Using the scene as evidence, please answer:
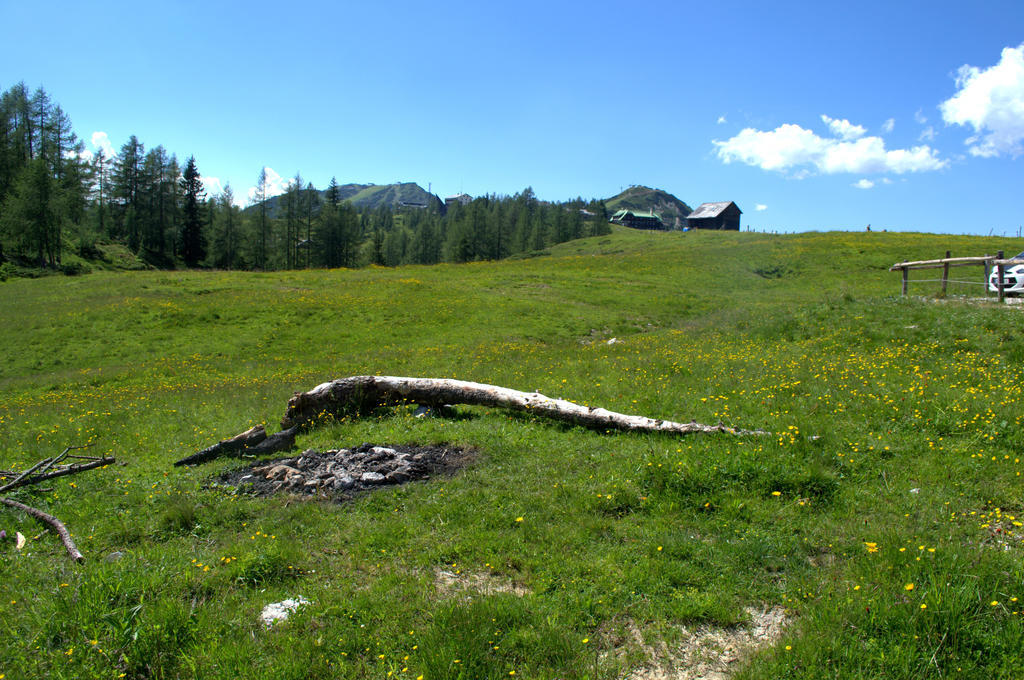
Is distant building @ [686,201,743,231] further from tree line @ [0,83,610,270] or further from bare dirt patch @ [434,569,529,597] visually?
bare dirt patch @ [434,569,529,597]

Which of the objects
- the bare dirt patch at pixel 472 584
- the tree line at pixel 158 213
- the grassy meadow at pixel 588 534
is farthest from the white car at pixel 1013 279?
the tree line at pixel 158 213

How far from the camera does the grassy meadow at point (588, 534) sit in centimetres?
421

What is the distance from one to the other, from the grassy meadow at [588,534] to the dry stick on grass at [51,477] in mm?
178

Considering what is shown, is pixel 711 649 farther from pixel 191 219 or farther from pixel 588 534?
pixel 191 219

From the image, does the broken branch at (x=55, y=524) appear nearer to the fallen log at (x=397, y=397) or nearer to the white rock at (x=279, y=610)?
the white rock at (x=279, y=610)

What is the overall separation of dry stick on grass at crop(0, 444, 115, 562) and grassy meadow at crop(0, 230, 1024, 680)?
178mm

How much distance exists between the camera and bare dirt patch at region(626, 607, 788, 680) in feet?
13.4

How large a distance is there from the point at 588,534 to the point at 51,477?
909 cm

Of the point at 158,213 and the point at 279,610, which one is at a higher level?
the point at 158,213

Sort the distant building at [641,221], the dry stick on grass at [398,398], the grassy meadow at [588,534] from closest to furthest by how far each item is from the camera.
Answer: the grassy meadow at [588,534]
the dry stick on grass at [398,398]
the distant building at [641,221]

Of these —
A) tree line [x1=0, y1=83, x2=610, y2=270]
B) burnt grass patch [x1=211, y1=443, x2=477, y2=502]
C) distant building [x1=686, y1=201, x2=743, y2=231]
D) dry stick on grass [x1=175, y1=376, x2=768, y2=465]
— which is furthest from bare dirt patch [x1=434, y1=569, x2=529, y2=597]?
distant building [x1=686, y1=201, x2=743, y2=231]

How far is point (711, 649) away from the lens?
4.33 m

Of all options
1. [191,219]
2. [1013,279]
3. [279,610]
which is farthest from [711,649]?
[191,219]

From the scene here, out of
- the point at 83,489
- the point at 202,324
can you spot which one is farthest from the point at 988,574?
the point at 202,324
